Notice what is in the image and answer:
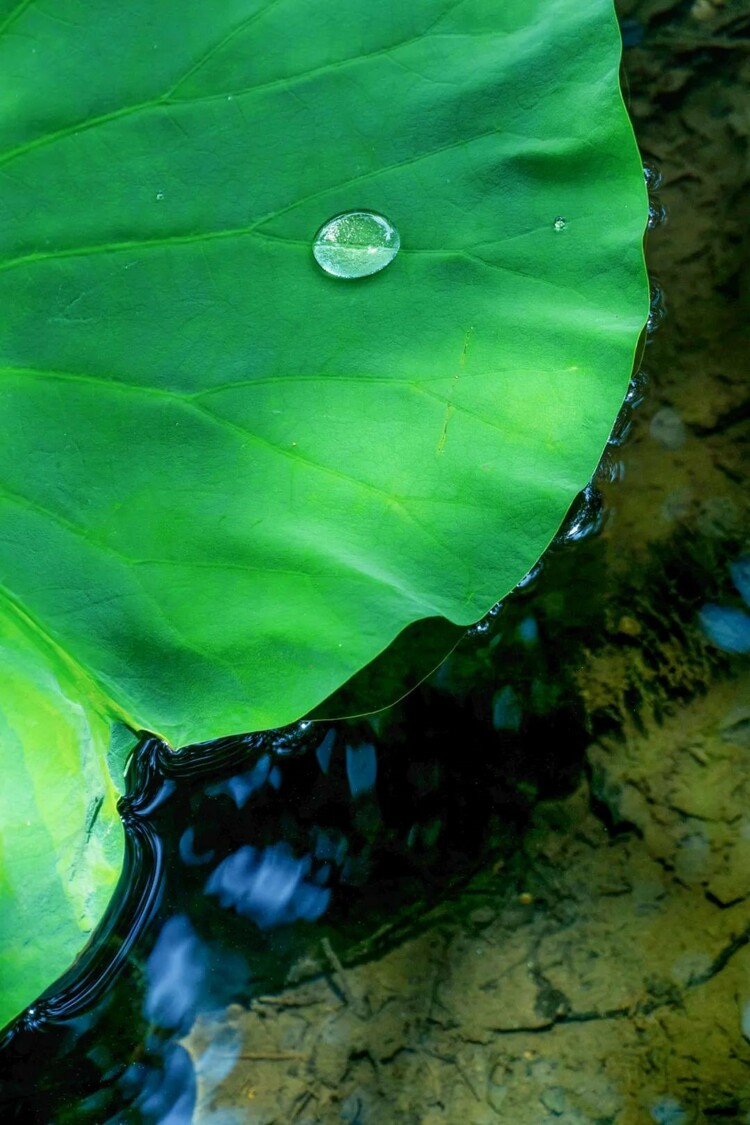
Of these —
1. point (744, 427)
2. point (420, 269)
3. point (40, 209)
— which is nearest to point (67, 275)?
point (40, 209)

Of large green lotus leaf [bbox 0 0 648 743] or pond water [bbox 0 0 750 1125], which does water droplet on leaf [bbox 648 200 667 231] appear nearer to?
pond water [bbox 0 0 750 1125]

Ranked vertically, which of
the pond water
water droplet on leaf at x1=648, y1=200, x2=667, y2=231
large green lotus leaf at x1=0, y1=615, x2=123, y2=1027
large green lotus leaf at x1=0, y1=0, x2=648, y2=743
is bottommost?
the pond water

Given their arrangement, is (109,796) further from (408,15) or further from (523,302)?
(408,15)

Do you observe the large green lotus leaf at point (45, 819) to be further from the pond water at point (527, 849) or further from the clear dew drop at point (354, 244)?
the clear dew drop at point (354, 244)

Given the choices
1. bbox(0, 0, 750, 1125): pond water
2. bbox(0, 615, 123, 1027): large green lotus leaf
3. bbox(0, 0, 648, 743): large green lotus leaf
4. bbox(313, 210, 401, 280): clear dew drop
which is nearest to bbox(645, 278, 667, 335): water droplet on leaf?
bbox(0, 0, 750, 1125): pond water

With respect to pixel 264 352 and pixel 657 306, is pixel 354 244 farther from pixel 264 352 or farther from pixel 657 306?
pixel 657 306
